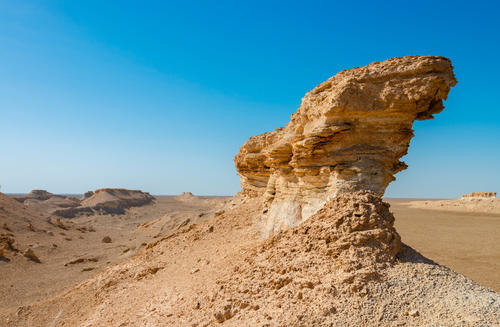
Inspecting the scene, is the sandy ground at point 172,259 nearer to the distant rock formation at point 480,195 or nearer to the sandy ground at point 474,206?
the sandy ground at point 474,206

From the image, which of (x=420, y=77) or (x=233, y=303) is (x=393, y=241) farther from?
(x=420, y=77)

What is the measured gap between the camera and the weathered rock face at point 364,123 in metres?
6.16

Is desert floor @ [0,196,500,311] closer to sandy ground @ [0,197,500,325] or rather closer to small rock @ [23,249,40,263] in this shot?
sandy ground @ [0,197,500,325]

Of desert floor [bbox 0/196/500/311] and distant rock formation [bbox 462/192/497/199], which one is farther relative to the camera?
distant rock formation [bbox 462/192/497/199]

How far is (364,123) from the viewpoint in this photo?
21.8 ft

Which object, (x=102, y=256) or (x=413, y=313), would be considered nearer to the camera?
(x=413, y=313)

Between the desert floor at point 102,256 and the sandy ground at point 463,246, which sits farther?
the sandy ground at point 463,246

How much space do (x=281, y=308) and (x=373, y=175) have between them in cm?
363

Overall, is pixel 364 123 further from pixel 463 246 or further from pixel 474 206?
pixel 474 206

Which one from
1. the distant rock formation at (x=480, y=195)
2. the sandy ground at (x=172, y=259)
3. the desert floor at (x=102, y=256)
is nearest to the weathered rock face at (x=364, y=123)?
the sandy ground at (x=172, y=259)

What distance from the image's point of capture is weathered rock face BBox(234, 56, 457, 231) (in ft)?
20.2

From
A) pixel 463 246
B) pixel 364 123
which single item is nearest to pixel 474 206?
pixel 463 246

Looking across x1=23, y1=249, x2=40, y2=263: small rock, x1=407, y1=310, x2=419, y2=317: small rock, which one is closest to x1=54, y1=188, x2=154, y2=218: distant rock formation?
x1=23, y1=249, x2=40, y2=263: small rock

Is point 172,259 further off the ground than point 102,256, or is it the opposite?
point 172,259
